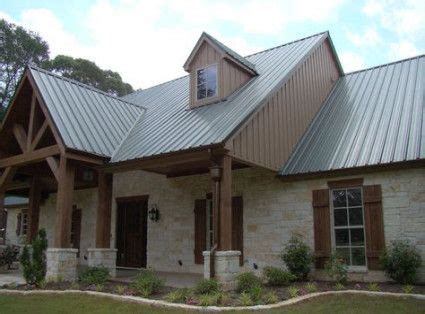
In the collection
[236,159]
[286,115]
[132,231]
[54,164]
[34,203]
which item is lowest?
[132,231]

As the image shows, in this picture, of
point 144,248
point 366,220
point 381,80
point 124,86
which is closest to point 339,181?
point 366,220

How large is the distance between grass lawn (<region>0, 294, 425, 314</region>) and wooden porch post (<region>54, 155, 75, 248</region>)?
7.31ft

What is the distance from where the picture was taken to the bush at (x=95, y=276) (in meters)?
10.5

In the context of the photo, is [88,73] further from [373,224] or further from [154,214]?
[373,224]

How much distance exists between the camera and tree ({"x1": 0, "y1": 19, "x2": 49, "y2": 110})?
35.7 m

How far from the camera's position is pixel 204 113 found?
13.0 m

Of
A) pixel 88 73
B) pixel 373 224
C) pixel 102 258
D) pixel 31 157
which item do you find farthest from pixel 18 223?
pixel 88 73

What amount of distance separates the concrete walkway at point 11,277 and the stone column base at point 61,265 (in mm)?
1033

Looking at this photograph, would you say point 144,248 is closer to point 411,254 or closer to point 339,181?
point 339,181

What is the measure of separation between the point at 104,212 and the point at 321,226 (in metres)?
5.78

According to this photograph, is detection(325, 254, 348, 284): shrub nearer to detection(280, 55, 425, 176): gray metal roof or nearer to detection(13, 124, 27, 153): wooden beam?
detection(280, 55, 425, 176): gray metal roof

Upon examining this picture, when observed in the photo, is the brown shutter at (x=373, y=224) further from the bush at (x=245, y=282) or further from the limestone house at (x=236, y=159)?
the bush at (x=245, y=282)

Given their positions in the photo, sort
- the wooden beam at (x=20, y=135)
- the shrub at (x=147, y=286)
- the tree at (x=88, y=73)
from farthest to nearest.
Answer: the tree at (x=88, y=73) < the wooden beam at (x=20, y=135) < the shrub at (x=147, y=286)

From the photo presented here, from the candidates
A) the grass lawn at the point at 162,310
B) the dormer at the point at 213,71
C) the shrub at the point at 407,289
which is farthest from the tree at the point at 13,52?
the shrub at the point at 407,289
